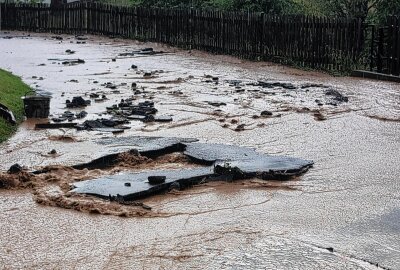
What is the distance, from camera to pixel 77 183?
7715mm

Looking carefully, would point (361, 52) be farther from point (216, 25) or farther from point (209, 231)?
point (209, 231)

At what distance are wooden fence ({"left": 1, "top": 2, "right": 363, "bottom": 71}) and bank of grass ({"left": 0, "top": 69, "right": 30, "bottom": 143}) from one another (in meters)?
9.07

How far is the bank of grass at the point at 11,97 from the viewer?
1057 cm

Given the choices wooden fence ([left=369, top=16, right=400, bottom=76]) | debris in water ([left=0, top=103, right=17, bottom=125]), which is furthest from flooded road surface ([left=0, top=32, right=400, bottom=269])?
wooden fence ([left=369, top=16, right=400, bottom=76])

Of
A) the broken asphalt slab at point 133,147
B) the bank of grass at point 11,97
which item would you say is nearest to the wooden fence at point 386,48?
the bank of grass at point 11,97

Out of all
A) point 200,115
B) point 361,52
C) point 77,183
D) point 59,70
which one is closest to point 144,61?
point 59,70

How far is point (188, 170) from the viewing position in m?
8.21

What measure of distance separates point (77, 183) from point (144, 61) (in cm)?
1468

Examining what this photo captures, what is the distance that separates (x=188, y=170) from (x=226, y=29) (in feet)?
53.9

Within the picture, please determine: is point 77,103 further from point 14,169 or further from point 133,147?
point 14,169

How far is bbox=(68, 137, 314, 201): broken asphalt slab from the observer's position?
24.3 feet

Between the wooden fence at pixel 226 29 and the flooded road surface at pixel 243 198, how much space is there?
12.1 feet

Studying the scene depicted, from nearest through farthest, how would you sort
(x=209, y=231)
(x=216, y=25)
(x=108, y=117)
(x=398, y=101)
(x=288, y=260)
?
(x=288, y=260), (x=209, y=231), (x=108, y=117), (x=398, y=101), (x=216, y=25)

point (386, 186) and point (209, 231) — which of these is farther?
point (386, 186)
